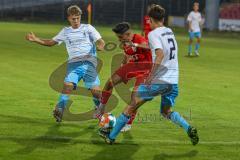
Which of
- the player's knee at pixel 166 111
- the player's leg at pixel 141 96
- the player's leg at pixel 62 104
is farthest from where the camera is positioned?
the player's leg at pixel 62 104

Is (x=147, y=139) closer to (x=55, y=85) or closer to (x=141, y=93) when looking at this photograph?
(x=141, y=93)

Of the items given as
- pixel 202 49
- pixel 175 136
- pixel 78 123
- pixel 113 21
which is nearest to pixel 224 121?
pixel 175 136

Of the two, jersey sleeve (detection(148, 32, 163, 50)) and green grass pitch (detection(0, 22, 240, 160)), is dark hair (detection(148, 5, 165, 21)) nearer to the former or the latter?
jersey sleeve (detection(148, 32, 163, 50))

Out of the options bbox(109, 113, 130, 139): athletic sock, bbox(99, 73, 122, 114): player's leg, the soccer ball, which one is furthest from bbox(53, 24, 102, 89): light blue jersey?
bbox(109, 113, 130, 139): athletic sock

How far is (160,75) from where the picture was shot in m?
9.31

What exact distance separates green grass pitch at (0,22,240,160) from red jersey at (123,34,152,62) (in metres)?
1.35

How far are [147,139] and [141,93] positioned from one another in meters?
1.11

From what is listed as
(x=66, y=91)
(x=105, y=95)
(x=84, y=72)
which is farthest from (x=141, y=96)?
(x=84, y=72)

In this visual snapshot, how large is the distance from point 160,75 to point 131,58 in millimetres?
1289

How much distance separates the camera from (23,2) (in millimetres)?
58906

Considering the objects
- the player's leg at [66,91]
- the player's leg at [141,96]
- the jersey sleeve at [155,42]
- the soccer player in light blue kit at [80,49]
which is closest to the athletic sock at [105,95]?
the soccer player in light blue kit at [80,49]

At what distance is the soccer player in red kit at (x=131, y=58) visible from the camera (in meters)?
9.97

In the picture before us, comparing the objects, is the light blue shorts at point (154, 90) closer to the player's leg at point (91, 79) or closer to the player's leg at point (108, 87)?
the player's leg at point (108, 87)

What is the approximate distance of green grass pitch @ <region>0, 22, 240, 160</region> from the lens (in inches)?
357
